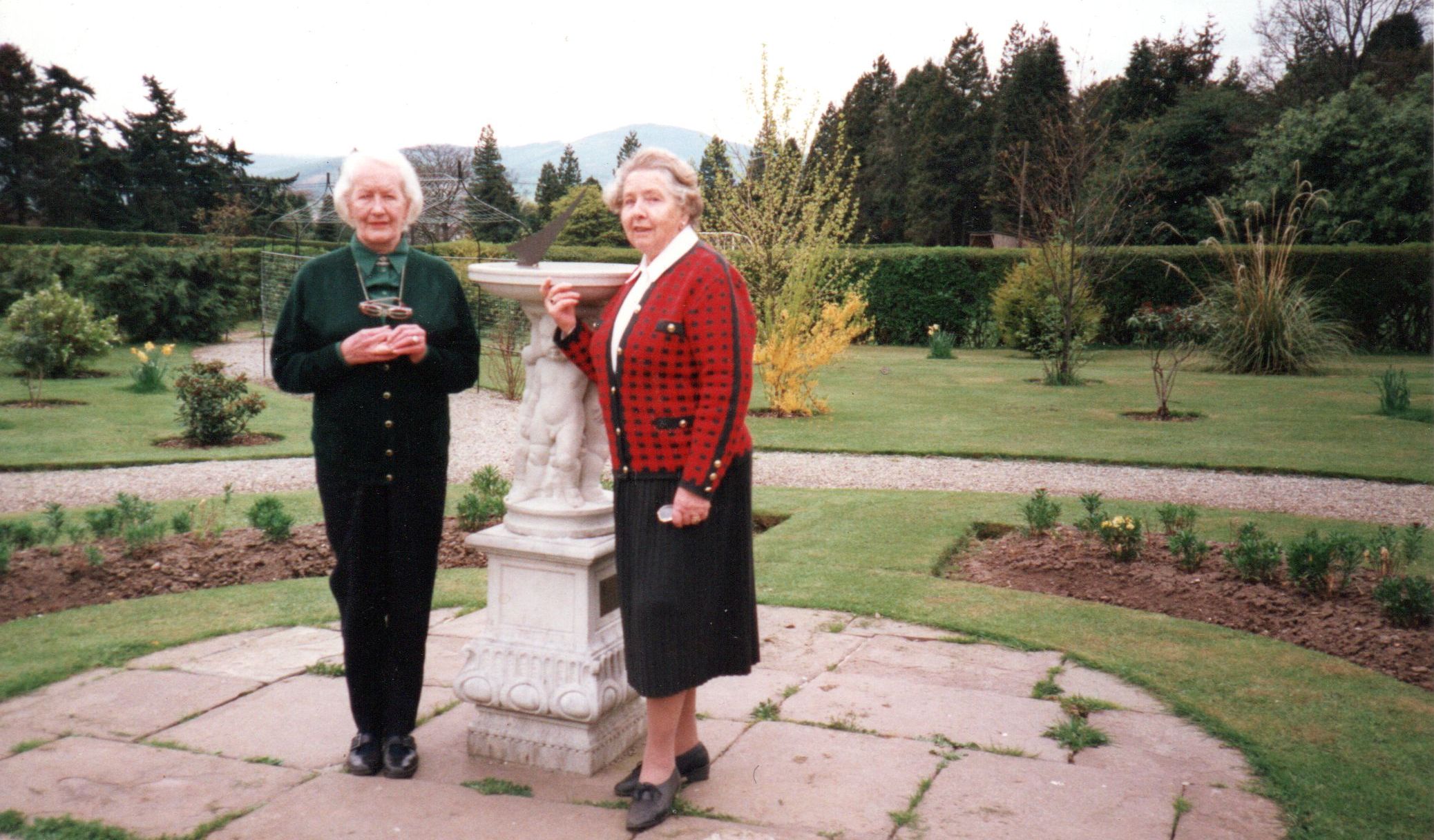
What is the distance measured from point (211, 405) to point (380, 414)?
7.74 metres

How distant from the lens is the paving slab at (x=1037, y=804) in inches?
104

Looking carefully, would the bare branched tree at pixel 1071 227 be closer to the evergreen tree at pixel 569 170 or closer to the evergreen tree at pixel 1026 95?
the evergreen tree at pixel 1026 95

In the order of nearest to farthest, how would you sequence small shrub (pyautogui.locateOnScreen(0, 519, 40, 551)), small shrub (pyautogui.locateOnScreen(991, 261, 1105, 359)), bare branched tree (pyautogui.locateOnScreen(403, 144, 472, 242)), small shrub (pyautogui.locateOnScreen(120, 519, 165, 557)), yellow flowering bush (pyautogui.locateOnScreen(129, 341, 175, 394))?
small shrub (pyautogui.locateOnScreen(0, 519, 40, 551)) < small shrub (pyautogui.locateOnScreen(120, 519, 165, 557)) < yellow flowering bush (pyautogui.locateOnScreen(129, 341, 175, 394)) < small shrub (pyautogui.locateOnScreen(991, 261, 1105, 359)) < bare branched tree (pyautogui.locateOnScreen(403, 144, 472, 242))

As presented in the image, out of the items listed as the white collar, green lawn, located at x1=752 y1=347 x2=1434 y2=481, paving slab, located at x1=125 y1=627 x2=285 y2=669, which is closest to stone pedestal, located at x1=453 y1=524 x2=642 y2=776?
the white collar

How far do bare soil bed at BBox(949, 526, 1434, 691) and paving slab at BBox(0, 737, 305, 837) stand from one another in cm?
361

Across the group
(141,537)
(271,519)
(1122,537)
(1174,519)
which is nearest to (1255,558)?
(1122,537)

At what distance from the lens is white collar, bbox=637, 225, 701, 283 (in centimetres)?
273

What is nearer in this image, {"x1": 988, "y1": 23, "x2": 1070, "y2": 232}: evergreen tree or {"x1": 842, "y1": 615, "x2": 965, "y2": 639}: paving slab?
{"x1": 842, "y1": 615, "x2": 965, "y2": 639}: paving slab

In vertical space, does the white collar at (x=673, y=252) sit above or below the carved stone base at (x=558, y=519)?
above

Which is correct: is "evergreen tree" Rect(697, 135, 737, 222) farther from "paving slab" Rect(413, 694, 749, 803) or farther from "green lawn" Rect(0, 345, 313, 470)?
"paving slab" Rect(413, 694, 749, 803)

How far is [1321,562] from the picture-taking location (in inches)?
187

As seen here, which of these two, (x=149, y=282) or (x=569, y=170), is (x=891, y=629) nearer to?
(x=149, y=282)

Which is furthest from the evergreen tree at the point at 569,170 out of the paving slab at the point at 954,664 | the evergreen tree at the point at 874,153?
the paving slab at the point at 954,664

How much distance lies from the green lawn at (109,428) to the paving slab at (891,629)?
6.37m
